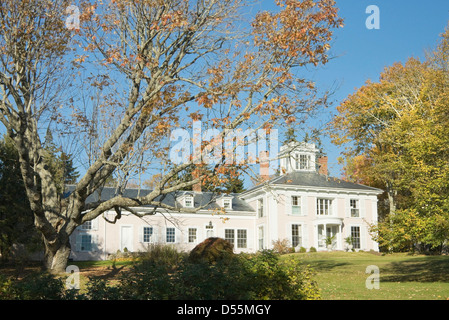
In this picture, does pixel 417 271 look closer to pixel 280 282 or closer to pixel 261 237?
pixel 280 282

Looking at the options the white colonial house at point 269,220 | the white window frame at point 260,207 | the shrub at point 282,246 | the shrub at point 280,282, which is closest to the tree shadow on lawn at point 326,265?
the shrub at point 282,246

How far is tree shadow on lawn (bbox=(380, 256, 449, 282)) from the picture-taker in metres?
17.0

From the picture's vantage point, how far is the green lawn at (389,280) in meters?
10.8

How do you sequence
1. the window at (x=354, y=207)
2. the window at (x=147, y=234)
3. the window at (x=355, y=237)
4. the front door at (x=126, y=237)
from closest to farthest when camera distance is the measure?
the front door at (x=126, y=237) → the window at (x=147, y=234) → the window at (x=355, y=237) → the window at (x=354, y=207)

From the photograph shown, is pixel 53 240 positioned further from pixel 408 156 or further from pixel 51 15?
pixel 408 156

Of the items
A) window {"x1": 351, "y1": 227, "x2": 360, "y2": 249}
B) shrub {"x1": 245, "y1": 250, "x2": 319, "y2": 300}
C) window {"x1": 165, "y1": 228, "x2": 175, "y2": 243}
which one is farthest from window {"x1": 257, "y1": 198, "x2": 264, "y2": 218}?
shrub {"x1": 245, "y1": 250, "x2": 319, "y2": 300}

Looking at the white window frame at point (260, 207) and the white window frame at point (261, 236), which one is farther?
the white window frame at point (260, 207)

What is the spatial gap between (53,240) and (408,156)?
11825mm

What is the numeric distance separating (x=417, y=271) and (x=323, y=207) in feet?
49.9

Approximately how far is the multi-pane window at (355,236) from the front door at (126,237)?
17012 millimetres


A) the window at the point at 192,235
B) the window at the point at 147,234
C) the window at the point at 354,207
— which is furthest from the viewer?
the window at the point at 354,207

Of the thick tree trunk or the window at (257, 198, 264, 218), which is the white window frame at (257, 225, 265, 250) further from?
the thick tree trunk

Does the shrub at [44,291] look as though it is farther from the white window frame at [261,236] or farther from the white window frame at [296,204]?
the white window frame at [261,236]
